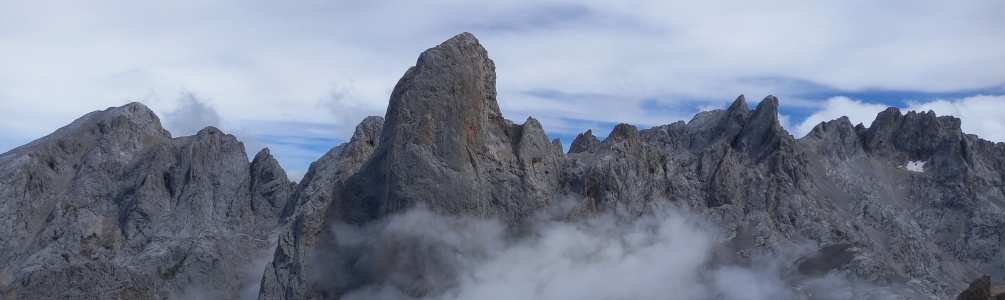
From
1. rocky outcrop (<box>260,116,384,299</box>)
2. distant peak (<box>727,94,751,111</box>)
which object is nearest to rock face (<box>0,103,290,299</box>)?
rocky outcrop (<box>260,116,384,299</box>)

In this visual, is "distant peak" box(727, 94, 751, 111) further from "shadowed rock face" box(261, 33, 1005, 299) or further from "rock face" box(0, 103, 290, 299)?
"rock face" box(0, 103, 290, 299)

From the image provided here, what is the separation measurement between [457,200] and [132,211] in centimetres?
5082

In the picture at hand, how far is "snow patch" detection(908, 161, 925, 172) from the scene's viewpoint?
601 feet

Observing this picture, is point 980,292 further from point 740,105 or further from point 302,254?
point 740,105

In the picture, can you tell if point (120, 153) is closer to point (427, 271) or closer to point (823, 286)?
point (427, 271)

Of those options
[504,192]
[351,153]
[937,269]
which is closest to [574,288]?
[504,192]

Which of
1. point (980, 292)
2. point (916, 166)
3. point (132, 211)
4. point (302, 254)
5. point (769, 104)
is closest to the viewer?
point (980, 292)

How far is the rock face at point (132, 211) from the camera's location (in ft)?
420

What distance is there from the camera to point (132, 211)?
14212 cm

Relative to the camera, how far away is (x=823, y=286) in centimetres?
11106

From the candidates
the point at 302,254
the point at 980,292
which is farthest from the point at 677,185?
the point at 302,254

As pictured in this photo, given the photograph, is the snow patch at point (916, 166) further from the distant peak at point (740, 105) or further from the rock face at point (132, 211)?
the rock face at point (132, 211)

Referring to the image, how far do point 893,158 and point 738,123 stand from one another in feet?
96.5

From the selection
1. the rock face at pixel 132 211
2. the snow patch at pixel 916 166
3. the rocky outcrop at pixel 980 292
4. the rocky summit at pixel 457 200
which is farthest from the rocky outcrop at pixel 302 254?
the snow patch at pixel 916 166
